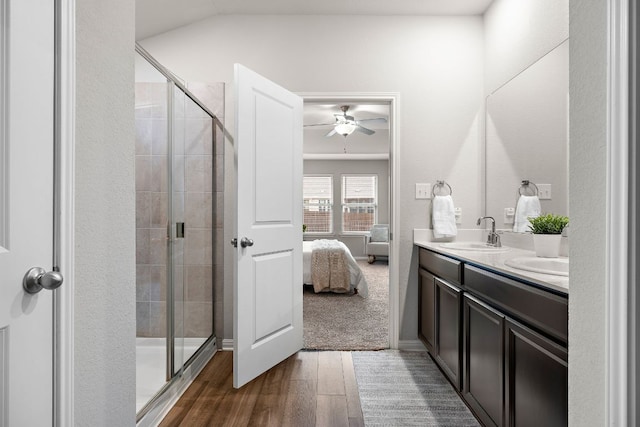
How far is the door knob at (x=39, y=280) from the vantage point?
82 centimetres

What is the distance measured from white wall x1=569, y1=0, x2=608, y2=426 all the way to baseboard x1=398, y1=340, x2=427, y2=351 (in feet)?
6.68

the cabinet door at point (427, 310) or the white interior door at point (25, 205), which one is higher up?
the white interior door at point (25, 205)

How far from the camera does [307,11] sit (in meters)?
2.83

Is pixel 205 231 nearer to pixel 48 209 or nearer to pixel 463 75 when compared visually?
pixel 48 209

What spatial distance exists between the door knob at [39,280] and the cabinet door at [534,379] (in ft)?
4.58

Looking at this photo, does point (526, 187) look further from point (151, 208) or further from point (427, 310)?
point (151, 208)

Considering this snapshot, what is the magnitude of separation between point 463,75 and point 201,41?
210cm

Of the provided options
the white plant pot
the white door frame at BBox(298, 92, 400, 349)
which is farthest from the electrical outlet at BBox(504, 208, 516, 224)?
the white door frame at BBox(298, 92, 400, 349)

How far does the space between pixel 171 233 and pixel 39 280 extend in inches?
54.9

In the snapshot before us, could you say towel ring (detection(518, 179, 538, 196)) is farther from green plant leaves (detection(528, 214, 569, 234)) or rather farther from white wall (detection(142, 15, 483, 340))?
white wall (detection(142, 15, 483, 340))

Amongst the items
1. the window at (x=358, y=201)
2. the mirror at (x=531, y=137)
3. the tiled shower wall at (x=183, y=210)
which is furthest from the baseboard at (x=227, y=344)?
the window at (x=358, y=201)

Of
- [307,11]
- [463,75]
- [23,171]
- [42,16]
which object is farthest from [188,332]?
[463,75]

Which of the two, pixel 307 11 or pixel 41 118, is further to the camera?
pixel 307 11

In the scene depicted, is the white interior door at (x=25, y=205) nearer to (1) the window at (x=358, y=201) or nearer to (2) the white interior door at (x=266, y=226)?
(2) the white interior door at (x=266, y=226)
